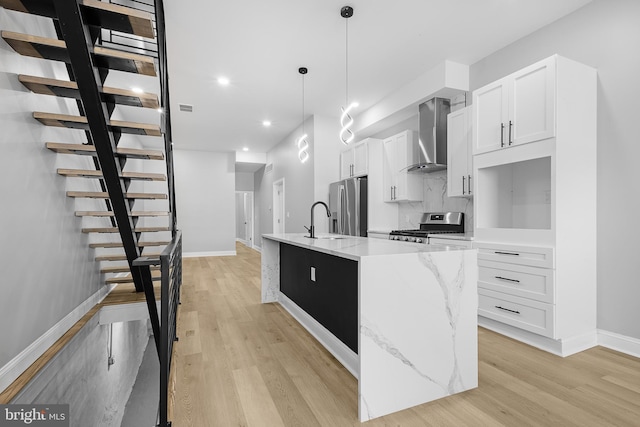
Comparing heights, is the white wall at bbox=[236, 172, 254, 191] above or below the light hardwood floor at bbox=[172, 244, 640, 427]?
above

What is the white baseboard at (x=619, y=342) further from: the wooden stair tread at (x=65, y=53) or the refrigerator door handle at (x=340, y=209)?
the wooden stair tread at (x=65, y=53)

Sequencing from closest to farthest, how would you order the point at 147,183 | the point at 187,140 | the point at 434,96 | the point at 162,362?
the point at 162,362 < the point at 434,96 < the point at 187,140 < the point at 147,183

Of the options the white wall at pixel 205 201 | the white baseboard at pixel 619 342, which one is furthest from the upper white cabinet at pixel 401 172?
the white wall at pixel 205 201

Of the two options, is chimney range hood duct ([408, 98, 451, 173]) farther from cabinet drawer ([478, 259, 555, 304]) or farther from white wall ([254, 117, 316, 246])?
white wall ([254, 117, 316, 246])

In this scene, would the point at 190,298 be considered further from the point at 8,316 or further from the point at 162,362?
the point at 162,362

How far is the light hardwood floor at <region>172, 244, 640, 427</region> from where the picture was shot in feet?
5.36

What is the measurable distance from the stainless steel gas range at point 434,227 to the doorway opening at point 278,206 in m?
4.12

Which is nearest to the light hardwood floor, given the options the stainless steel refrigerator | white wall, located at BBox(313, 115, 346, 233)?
the stainless steel refrigerator

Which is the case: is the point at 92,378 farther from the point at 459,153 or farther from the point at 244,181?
the point at 244,181

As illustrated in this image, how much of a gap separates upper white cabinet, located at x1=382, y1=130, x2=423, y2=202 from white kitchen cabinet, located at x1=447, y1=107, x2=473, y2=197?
738 mm

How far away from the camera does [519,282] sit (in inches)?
107

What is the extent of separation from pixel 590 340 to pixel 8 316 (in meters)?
4.28

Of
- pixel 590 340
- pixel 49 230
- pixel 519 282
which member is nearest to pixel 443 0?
pixel 519 282

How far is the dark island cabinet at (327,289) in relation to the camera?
2105 mm
